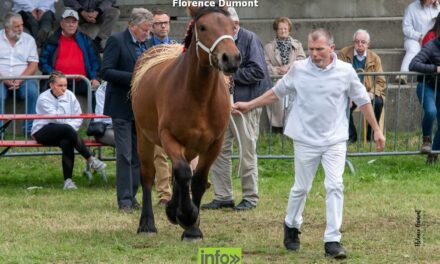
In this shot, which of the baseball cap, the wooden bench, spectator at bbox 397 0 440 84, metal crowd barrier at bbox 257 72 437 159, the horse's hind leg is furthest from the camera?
spectator at bbox 397 0 440 84

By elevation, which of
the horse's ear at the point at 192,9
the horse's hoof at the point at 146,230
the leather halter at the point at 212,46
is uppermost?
the horse's ear at the point at 192,9

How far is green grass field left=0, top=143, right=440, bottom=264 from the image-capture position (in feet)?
34.2

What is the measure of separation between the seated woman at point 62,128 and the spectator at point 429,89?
429 cm

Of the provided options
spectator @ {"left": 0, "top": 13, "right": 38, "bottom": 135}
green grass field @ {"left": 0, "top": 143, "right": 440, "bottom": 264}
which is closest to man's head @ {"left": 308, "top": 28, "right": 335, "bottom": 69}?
green grass field @ {"left": 0, "top": 143, "right": 440, "bottom": 264}

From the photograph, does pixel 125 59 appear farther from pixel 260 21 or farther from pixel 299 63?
pixel 260 21

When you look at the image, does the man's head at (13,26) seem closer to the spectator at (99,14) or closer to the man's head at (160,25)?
the spectator at (99,14)

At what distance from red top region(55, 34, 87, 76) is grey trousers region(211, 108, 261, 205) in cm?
500

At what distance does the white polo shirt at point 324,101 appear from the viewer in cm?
1025

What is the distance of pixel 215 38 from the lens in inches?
411

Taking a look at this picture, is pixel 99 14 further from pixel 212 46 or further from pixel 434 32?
pixel 212 46

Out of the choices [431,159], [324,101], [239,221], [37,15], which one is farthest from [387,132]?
[324,101]

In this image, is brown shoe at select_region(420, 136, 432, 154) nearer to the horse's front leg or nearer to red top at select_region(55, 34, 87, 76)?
red top at select_region(55, 34, 87, 76)

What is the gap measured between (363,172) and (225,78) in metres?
4.48

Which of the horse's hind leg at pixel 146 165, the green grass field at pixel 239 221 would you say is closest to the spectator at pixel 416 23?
the green grass field at pixel 239 221
